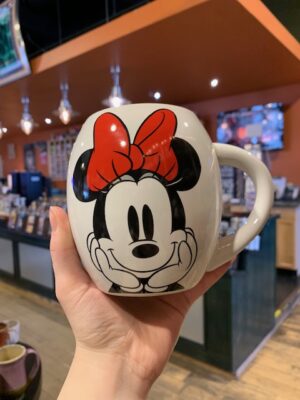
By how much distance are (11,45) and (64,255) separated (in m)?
2.79

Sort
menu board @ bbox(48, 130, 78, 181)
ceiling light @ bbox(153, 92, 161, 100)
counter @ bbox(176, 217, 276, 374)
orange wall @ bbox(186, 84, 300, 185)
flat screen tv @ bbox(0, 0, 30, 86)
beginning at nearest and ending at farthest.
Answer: counter @ bbox(176, 217, 276, 374), flat screen tv @ bbox(0, 0, 30, 86), orange wall @ bbox(186, 84, 300, 185), ceiling light @ bbox(153, 92, 161, 100), menu board @ bbox(48, 130, 78, 181)

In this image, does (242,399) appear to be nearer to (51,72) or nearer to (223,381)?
(223,381)

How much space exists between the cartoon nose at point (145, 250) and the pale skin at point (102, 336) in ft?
0.54

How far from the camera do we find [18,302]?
9.57ft

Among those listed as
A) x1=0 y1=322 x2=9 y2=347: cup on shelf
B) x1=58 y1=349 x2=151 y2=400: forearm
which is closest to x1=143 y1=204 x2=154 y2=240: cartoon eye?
x1=58 y1=349 x2=151 y2=400: forearm

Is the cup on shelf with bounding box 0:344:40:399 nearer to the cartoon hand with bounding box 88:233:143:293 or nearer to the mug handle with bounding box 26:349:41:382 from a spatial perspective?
the mug handle with bounding box 26:349:41:382

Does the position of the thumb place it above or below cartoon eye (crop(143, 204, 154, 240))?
below

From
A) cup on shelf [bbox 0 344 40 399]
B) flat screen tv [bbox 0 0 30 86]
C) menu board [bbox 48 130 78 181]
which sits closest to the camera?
cup on shelf [bbox 0 344 40 399]

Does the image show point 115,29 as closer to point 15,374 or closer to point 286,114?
point 15,374

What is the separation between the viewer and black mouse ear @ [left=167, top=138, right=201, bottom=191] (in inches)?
18.4

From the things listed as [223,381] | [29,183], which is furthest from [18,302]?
[223,381]

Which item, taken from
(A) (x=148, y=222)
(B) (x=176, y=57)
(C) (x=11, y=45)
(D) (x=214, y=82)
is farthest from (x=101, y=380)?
(D) (x=214, y=82)

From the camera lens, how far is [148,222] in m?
0.47

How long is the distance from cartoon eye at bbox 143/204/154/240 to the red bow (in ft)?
0.18
